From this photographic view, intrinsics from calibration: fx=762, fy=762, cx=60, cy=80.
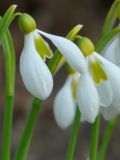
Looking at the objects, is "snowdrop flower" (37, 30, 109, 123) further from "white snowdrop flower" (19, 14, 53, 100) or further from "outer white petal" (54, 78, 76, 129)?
"outer white petal" (54, 78, 76, 129)

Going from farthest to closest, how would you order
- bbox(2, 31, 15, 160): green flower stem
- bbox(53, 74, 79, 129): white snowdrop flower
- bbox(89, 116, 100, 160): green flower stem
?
bbox(53, 74, 79, 129): white snowdrop flower
bbox(89, 116, 100, 160): green flower stem
bbox(2, 31, 15, 160): green flower stem

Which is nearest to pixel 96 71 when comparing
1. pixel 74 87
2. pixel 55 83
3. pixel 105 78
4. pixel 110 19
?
pixel 105 78

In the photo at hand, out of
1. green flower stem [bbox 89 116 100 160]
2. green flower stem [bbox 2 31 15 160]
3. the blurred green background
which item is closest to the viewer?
green flower stem [bbox 2 31 15 160]

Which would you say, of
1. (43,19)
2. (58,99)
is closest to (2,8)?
(43,19)

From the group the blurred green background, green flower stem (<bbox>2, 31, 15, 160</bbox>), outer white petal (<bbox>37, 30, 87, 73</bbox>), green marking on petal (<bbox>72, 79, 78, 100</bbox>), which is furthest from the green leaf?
→ the blurred green background

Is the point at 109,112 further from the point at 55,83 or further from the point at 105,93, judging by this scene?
the point at 55,83

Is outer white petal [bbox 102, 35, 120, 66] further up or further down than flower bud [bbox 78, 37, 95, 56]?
further down
